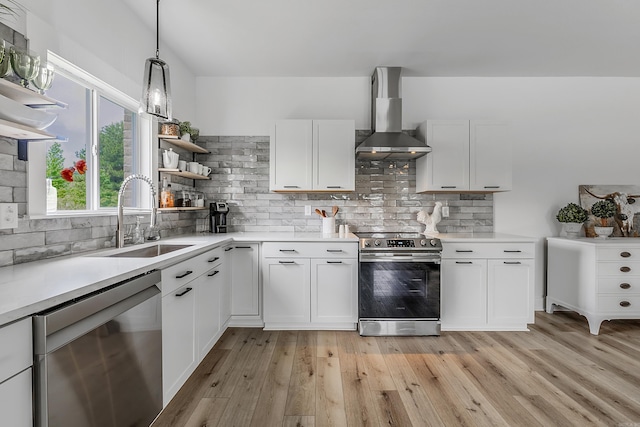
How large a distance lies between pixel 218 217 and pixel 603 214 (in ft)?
14.0

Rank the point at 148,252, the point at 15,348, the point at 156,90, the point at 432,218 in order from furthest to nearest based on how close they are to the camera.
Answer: the point at 432,218
the point at 148,252
the point at 156,90
the point at 15,348

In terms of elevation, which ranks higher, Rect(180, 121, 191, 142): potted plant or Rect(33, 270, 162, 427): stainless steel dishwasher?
Rect(180, 121, 191, 142): potted plant

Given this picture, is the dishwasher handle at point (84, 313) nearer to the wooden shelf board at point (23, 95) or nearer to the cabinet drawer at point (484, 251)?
the wooden shelf board at point (23, 95)

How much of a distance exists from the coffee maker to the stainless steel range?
1.61 metres

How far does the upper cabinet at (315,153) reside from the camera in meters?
3.54

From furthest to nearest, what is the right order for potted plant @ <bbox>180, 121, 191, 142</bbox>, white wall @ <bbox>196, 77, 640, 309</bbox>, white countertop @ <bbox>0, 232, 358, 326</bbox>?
white wall @ <bbox>196, 77, 640, 309</bbox>
potted plant @ <bbox>180, 121, 191, 142</bbox>
white countertop @ <bbox>0, 232, 358, 326</bbox>

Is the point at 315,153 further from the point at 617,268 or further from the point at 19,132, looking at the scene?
the point at 617,268

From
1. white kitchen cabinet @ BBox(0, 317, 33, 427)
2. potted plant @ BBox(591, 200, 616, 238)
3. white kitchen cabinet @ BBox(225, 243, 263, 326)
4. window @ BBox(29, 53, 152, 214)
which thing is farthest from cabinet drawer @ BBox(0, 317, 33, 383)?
potted plant @ BBox(591, 200, 616, 238)

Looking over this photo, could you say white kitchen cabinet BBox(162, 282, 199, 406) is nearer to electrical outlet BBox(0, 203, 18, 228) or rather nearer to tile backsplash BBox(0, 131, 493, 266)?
electrical outlet BBox(0, 203, 18, 228)

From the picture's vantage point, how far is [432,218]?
371 cm

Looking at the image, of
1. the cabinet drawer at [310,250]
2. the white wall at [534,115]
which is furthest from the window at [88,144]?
the white wall at [534,115]

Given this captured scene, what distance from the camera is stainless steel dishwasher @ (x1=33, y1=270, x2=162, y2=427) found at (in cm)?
107

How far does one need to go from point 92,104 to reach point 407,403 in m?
2.92

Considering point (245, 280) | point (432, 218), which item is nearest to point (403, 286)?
point (432, 218)
